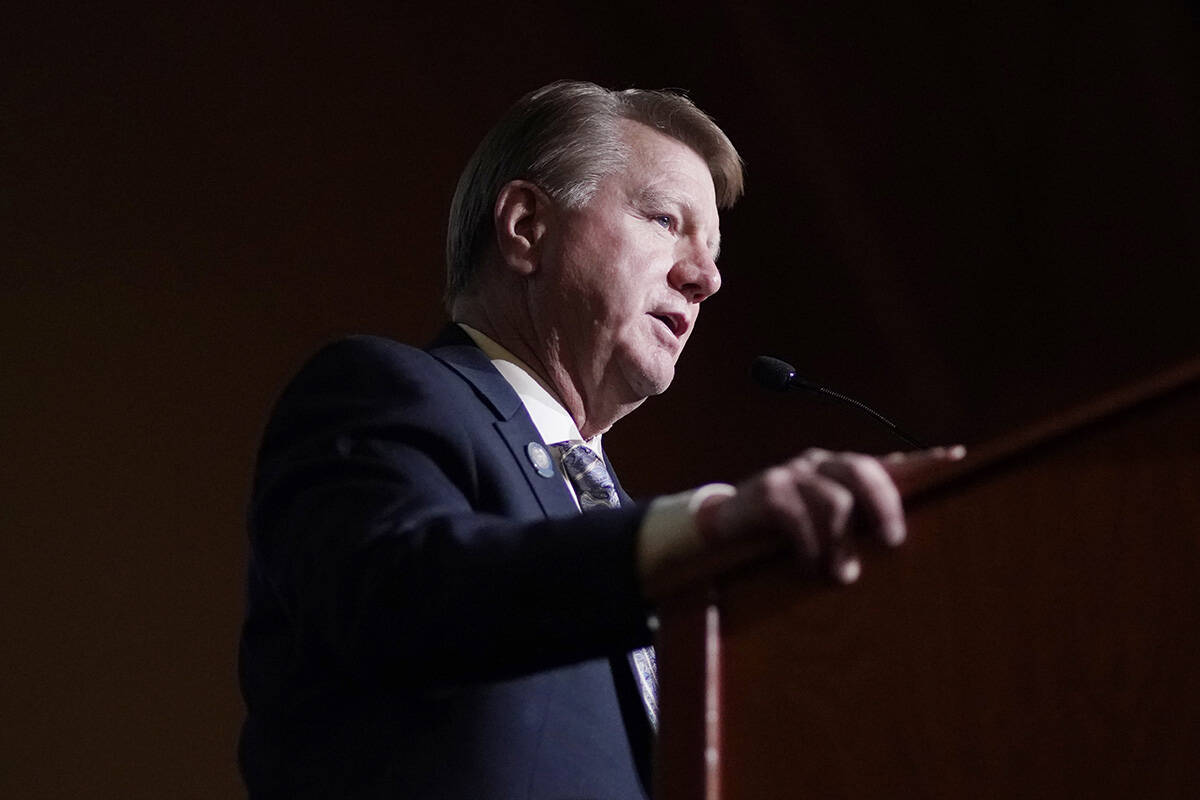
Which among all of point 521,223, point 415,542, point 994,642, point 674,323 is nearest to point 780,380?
point 674,323

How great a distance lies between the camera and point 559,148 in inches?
72.4

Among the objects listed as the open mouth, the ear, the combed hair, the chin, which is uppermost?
the combed hair

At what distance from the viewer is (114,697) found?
8.49ft

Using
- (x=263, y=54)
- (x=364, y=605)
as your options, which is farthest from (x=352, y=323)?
(x=364, y=605)

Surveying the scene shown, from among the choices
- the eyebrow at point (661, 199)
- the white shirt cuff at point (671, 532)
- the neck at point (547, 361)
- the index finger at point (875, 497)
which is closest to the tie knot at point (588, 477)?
the neck at point (547, 361)

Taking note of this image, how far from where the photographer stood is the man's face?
67.7 inches

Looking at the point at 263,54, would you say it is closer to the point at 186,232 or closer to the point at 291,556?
the point at 186,232

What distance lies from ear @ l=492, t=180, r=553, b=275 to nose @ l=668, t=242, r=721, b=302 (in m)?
0.17

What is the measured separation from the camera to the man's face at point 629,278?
172 centimetres

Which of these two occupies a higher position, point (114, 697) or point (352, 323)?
point (352, 323)

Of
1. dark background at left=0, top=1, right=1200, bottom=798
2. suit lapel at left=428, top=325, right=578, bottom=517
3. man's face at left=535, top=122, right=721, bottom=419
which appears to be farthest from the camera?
dark background at left=0, top=1, right=1200, bottom=798

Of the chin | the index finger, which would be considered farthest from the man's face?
the index finger

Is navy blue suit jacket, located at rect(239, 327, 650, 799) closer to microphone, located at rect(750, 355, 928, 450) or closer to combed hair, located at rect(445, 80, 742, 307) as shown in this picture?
combed hair, located at rect(445, 80, 742, 307)

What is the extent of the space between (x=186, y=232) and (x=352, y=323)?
0.37 m
